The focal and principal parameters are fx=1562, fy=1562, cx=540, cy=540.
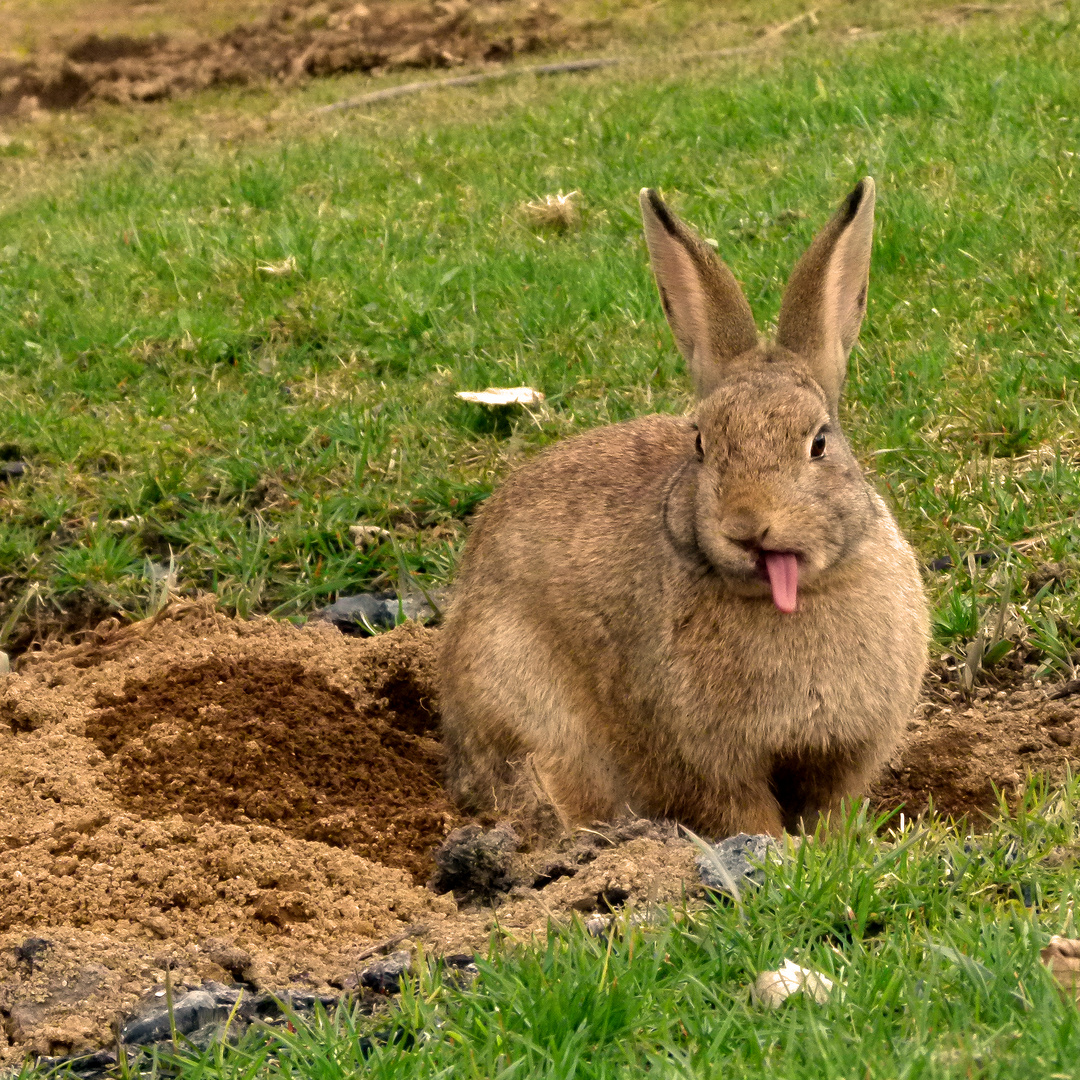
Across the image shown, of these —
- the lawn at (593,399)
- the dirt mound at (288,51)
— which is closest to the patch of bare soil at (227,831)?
the lawn at (593,399)

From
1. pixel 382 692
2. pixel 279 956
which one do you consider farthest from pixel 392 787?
pixel 279 956

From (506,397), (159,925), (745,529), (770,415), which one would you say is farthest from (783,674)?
(506,397)

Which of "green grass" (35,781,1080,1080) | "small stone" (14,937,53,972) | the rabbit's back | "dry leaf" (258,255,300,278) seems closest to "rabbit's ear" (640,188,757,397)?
the rabbit's back

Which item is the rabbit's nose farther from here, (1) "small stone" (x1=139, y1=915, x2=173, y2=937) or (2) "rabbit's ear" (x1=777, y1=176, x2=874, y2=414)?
(1) "small stone" (x1=139, y1=915, x2=173, y2=937)

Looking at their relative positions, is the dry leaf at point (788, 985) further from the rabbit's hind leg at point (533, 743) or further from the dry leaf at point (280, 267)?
the dry leaf at point (280, 267)

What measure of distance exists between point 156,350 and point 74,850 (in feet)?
12.0

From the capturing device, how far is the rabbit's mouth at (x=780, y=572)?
351cm

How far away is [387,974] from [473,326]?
408 centimetres

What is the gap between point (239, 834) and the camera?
12.6 ft

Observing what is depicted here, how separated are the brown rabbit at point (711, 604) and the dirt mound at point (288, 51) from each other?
467 inches

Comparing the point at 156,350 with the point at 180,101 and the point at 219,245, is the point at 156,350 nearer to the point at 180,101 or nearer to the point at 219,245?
the point at 219,245

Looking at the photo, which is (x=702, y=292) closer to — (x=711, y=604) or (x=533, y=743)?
(x=711, y=604)

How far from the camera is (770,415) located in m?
3.64

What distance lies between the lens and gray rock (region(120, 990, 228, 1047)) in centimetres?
291
